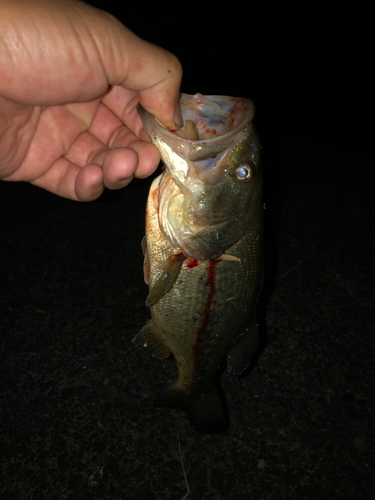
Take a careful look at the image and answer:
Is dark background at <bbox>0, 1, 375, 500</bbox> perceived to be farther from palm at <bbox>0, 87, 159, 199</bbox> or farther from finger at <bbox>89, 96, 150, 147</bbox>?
finger at <bbox>89, 96, 150, 147</bbox>

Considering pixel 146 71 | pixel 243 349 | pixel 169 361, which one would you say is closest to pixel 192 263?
pixel 243 349

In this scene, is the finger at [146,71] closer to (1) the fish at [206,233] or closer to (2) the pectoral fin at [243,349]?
(1) the fish at [206,233]

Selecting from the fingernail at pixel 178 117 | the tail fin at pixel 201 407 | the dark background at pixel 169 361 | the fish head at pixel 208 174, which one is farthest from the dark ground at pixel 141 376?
the fingernail at pixel 178 117

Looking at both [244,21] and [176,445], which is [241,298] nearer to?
[176,445]

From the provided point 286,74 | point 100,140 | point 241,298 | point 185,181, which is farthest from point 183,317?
point 286,74

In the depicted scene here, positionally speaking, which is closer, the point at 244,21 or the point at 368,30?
the point at 368,30

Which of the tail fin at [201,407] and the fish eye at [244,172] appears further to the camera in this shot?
the tail fin at [201,407]
